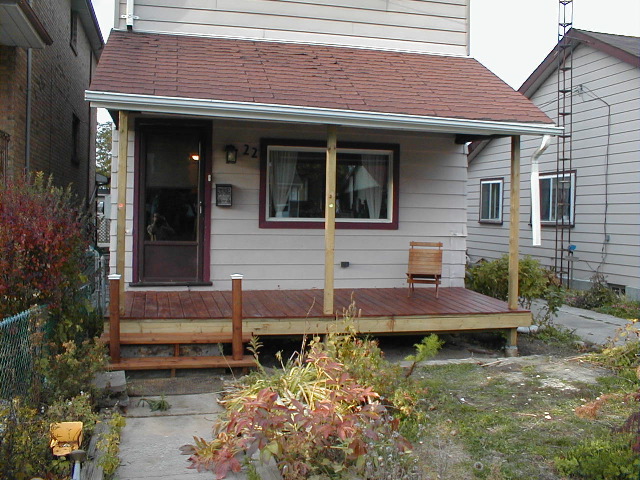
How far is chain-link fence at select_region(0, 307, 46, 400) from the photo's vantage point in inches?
167

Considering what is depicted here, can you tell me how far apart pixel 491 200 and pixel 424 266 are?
7086 millimetres

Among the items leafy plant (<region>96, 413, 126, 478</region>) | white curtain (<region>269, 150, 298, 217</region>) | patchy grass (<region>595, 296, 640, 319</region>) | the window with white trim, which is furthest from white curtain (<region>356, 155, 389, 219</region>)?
leafy plant (<region>96, 413, 126, 478</region>)

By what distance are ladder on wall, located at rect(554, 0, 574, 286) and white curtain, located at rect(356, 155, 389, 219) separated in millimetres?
4760

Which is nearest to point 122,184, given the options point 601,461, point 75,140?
point 601,461

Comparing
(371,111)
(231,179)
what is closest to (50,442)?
(371,111)

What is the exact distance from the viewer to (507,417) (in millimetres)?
4883

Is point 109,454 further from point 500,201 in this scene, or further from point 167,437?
point 500,201

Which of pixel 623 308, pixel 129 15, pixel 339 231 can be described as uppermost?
pixel 129 15

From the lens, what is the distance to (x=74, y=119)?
44.1 ft

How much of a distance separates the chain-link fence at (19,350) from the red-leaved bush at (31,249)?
11.0 inches

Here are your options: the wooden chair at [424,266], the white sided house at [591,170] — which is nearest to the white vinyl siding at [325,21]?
the wooden chair at [424,266]

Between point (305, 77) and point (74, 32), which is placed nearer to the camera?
point (305, 77)

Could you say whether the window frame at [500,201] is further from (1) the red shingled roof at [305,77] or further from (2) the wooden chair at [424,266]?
(2) the wooden chair at [424,266]

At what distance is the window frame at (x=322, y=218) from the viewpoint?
27.8 feet
